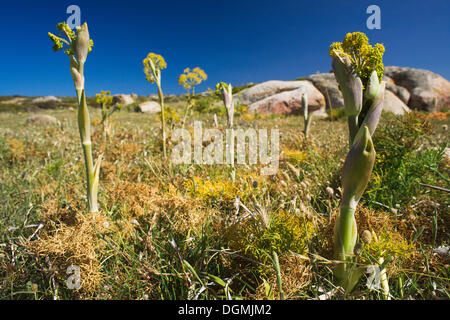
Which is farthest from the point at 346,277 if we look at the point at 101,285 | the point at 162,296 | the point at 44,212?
the point at 44,212

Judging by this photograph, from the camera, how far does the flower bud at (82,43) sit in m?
1.19

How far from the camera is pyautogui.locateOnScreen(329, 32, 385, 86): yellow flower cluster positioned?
813 mm

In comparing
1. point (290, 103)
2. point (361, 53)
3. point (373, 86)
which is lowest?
point (373, 86)

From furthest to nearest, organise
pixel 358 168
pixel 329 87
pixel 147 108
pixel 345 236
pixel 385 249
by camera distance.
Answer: pixel 147 108, pixel 329 87, pixel 385 249, pixel 345 236, pixel 358 168

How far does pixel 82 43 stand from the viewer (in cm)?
120

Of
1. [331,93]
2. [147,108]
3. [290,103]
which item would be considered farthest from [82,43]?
[147,108]

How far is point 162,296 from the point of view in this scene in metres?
0.94

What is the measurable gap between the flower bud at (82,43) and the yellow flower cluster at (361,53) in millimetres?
1162

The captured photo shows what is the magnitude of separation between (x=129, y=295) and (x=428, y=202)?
5.50 feet

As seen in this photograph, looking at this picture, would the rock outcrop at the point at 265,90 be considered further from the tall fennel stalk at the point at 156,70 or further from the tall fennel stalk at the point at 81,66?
the tall fennel stalk at the point at 81,66

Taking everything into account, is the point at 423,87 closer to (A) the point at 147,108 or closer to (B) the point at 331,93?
(B) the point at 331,93

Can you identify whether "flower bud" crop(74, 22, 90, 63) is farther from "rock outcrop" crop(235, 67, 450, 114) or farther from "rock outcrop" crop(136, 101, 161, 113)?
"rock outcrop" crop(136, 101, 161, 113)

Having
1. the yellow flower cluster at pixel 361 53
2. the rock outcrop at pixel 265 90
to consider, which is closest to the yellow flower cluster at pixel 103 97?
the yellow flower cluster at pixel 361 53

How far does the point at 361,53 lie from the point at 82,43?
127cm
